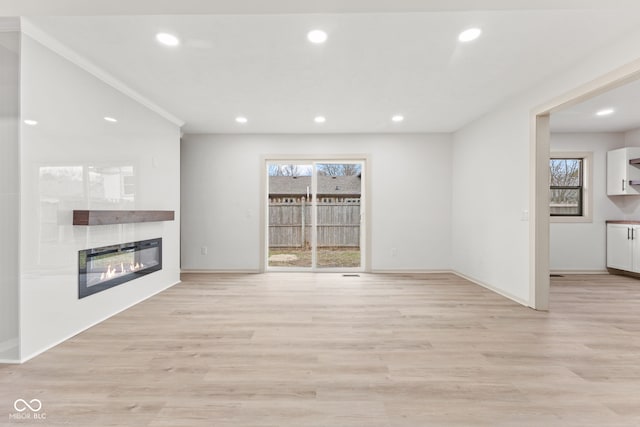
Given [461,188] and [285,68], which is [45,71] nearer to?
[285,68]

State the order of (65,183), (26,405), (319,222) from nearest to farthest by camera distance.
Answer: (26,405), (65,183), (319,222)

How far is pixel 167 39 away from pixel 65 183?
1.47 metres

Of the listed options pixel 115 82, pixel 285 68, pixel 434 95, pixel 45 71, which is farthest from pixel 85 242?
pixel 434 95

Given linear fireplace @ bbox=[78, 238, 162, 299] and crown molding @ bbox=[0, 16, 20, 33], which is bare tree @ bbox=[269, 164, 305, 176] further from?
crown molding @ bbox=[0, 16, 20, 33]

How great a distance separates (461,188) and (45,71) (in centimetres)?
531

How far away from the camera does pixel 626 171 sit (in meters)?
5.03

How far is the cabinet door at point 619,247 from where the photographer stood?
493 centimetres

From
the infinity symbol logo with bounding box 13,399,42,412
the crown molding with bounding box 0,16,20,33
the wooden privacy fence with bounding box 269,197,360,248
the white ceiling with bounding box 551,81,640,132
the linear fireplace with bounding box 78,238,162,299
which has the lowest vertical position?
the infinity symbol logo with bounding box 13,399,42,412

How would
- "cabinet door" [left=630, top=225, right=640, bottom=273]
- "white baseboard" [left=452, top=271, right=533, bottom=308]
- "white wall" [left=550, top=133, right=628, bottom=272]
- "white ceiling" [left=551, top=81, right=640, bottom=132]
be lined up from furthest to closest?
"white wall" [left=550, top=133, right=628, bottom=272] < "cabinet door" [left=630, top=225, right=640, bottom=273] < "white ceiling" [left=551, top=81, right=640, bottom=132] < "white baseboard" [left=452, top=271, right=533, bottom=308]

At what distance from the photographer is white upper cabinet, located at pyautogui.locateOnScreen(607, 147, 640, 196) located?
5016 mm

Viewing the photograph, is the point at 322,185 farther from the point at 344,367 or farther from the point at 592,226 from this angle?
the point at 592,226

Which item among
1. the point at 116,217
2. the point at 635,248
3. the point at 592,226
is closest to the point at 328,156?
the point at 116,217

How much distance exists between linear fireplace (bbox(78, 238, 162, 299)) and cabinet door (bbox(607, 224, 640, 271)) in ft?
23.6

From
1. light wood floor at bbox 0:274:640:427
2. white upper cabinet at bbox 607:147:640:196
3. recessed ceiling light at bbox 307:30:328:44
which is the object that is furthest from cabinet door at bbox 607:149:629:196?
recessed ceiling light at bbox 307:30:328:44
